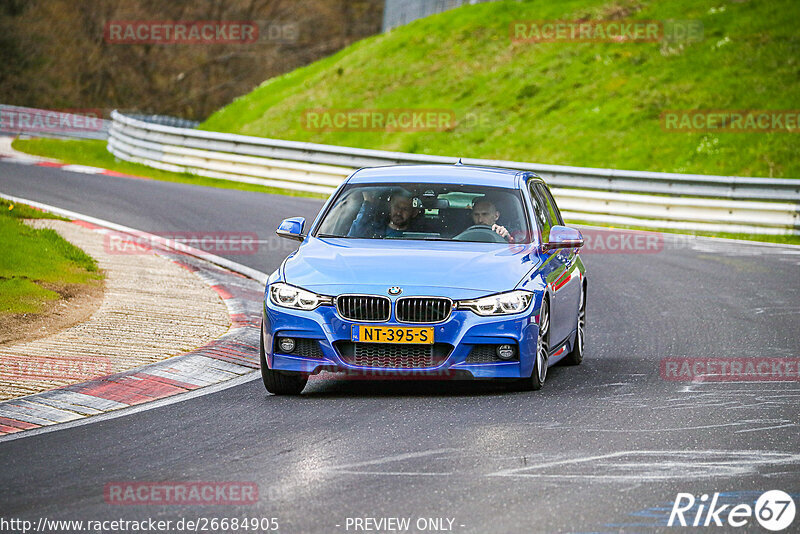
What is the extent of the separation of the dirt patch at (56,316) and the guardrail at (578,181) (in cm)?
1164

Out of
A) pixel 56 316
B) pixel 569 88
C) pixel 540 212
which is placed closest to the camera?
pixel 540 212

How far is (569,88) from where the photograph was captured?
108ft

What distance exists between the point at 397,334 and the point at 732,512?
3.02 metres

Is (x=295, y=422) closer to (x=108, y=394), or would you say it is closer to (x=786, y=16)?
(x=108, y=394)

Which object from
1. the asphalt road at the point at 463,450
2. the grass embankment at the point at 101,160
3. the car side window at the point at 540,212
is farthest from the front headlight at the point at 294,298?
the grass embankment at the point at 101,160

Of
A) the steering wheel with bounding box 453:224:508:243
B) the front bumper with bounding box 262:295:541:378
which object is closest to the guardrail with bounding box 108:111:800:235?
the steering wheel with bounding box 453:224:508:243

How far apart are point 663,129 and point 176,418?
22479 mm

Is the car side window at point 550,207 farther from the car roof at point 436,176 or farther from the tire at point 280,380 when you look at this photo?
the tire at point 280,380

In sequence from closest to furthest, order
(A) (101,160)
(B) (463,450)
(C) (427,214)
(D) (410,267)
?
(B) (463,450)
(D) (410,267)
(C) (427,214)
(A) (101,160)

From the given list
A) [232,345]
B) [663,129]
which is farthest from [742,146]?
[232,345]

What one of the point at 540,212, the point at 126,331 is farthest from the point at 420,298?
the point at 126,331

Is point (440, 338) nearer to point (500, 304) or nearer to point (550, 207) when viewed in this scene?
point (500, 304)

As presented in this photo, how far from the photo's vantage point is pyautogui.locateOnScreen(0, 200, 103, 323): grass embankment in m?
11.6

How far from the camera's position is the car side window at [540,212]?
9.86 meters
